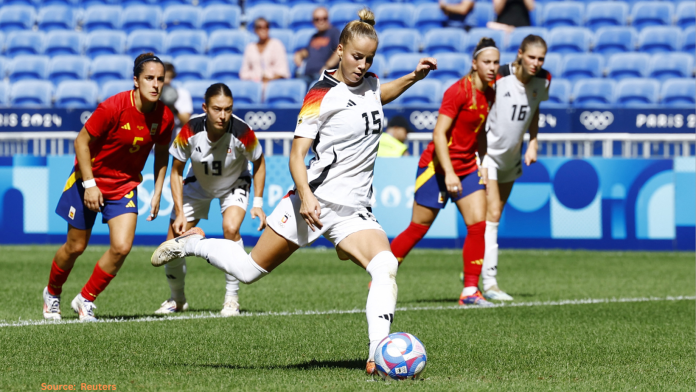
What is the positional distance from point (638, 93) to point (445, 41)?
3.97 metres

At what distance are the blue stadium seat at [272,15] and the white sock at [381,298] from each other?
15685mm

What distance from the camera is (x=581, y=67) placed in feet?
57.3

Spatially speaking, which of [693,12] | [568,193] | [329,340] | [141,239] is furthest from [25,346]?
[693,12]

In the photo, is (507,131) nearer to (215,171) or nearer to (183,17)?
(215,171)

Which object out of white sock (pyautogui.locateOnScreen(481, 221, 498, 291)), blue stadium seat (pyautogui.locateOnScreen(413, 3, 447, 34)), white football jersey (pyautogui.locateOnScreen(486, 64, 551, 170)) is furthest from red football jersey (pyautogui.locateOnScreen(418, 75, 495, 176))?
blue stadium seat (pyautogui.locateOnScreen(413, 3, 447, 34))

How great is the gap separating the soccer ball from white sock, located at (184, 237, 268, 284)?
95 cm

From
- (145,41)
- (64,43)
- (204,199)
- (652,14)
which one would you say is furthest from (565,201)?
(64,43)

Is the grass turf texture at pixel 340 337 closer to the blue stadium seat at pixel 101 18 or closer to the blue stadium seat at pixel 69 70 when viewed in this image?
the blue stadium seat at pixel 69 70

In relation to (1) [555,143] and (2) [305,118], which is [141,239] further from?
(2) [305,118]

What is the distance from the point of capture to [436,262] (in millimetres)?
12188

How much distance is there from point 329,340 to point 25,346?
1929mm

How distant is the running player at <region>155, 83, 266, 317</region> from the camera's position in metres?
7.21

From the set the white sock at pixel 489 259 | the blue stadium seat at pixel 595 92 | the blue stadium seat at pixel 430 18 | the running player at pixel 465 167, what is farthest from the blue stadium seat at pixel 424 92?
the running player at pixel 465 167

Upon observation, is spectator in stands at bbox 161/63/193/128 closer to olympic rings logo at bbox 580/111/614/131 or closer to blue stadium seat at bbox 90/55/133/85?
blue stadium seat at bbox 90/55/133/85
